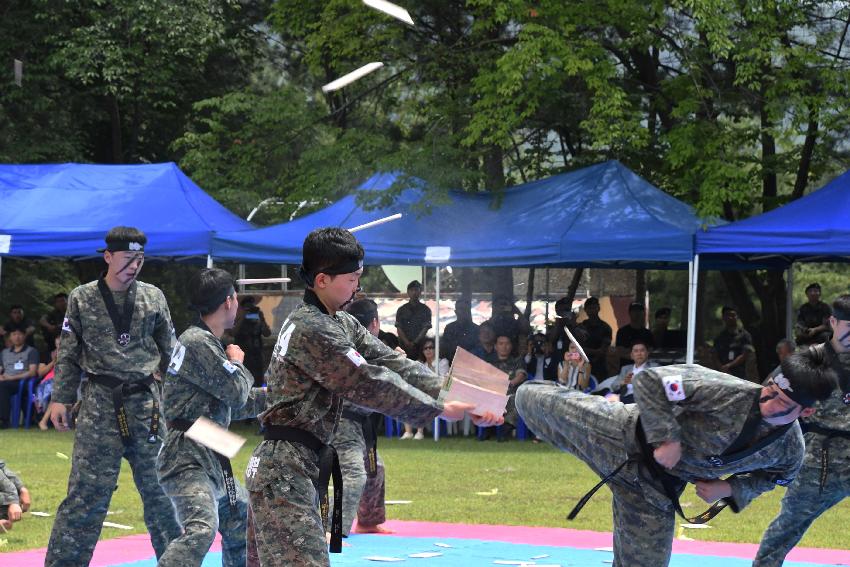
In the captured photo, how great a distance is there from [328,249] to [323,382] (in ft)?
1.73

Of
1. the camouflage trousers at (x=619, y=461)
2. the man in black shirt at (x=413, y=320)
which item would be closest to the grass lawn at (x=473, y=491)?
the man in black shirt at (x=413, y=320)

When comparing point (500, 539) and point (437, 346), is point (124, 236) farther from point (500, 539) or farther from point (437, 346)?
point (437, 346)

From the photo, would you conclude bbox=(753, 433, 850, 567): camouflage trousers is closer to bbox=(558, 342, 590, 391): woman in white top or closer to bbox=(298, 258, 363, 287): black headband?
bbox=(298, 258, 363, 287): black headband

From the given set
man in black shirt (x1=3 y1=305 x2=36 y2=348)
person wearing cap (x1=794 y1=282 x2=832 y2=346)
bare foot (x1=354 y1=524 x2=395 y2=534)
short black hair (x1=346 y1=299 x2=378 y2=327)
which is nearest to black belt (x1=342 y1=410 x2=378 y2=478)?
bare foot (x1=354 y1=524 x2=395 y2=534)

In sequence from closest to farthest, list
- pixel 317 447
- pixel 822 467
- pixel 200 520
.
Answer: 1. pixel 317 447
2. pixel 200 520
3. pixel 822 467

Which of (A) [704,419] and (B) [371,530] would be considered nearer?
(A) [704,419]

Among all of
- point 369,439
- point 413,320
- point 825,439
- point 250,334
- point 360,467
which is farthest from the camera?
point 250,334

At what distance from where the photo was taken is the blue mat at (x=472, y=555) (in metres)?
8.30

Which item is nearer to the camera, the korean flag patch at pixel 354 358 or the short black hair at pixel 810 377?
the korean flag patch at pixel 354 358

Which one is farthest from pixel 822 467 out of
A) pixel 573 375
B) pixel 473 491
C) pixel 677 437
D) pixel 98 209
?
pixel 98 209

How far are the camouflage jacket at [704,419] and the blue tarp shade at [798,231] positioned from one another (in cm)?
822

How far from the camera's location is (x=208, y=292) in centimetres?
641

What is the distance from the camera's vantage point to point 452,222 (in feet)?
53.0

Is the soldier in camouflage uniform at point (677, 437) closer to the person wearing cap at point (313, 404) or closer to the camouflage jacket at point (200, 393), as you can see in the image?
the person wearing cap at point (313, 404)
